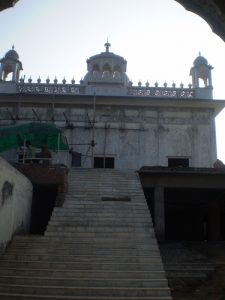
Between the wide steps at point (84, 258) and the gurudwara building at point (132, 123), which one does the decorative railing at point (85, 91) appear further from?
the wide steps at point (84, 258)

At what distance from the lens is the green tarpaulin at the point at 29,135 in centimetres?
1675

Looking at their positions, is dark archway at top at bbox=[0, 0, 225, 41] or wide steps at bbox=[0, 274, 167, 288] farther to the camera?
wide steps at bbox=[0, 274, 167, 288]

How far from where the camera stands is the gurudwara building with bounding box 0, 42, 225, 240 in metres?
21.5

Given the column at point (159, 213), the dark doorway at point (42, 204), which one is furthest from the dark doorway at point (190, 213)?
the dark doorway at point (42, 204)

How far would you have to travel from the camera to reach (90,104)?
875 inches

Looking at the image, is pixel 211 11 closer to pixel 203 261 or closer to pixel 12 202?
pixel 203 261

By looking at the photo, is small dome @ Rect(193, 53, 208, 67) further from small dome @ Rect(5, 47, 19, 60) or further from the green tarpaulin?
small dome @ Rect(5, 47, 19, 60)

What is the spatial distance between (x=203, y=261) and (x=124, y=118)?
1204 centimetres

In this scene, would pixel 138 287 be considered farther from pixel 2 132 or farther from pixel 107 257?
pixel 2 132

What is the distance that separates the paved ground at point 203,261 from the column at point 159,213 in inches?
45.3

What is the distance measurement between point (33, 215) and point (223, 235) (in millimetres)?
10403

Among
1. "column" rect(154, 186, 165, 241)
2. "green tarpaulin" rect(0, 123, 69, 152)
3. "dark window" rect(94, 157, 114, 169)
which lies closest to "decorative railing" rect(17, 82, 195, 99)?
"dark window" rect(94, 157, 114, 169)

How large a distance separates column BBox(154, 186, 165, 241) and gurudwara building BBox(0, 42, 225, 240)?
515 centimetres

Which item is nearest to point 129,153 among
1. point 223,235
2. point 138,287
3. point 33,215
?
point 223,235
